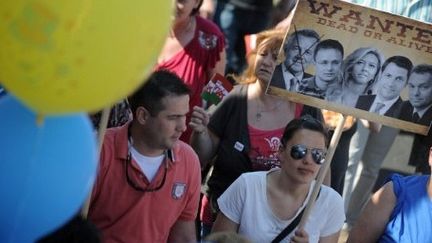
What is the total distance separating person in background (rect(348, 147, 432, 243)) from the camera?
11.5 ft

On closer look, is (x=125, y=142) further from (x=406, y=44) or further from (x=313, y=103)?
(x=406, y=44)

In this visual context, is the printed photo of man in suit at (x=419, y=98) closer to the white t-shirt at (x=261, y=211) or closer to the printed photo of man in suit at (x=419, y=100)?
the printed photo of man in suit at (x=419, y=100)

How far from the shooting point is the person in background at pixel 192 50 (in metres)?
4.44

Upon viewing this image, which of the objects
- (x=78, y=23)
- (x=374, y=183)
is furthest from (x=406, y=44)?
(x=374, y=183)

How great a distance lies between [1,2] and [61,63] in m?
0.20

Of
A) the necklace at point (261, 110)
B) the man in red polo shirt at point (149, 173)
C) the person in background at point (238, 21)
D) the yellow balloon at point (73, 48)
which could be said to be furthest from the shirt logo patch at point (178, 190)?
the person in background at point (238, 21)

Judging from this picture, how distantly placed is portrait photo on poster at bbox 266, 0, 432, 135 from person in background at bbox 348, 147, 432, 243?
31 cm

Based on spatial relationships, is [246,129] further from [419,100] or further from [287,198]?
[419,100]

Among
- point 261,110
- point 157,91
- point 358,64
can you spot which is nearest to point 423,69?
point 358,64

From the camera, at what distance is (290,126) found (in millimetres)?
3592

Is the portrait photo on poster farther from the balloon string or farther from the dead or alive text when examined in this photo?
the balloon string

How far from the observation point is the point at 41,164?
2182mm

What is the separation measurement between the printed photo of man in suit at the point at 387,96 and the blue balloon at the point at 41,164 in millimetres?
1421

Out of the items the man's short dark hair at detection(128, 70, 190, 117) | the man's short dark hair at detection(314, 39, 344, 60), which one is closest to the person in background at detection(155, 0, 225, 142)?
the man's short dark hair at detection(128, 70, 190, 117)
